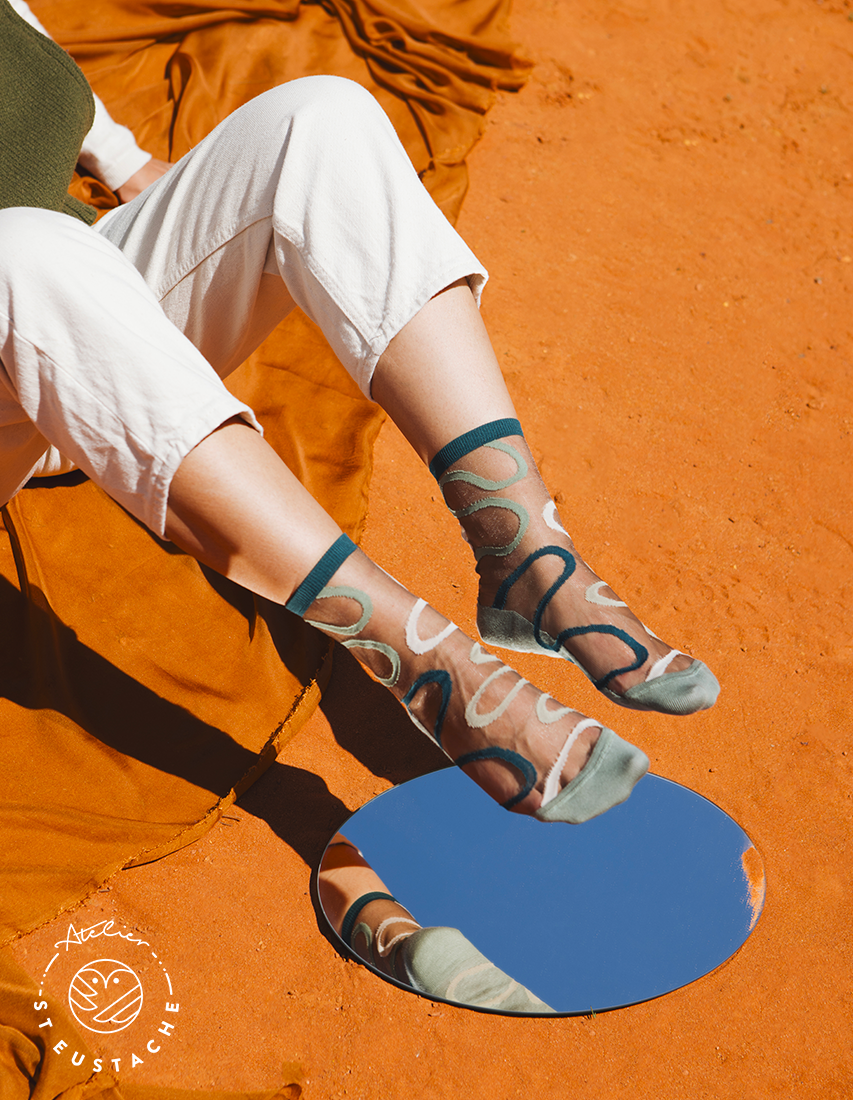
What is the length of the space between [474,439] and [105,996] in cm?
100

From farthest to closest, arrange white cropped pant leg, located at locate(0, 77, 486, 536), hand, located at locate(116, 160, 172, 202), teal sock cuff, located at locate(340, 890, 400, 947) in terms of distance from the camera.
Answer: hand, located at locate(116, 160, 172, 202)
teal sock cuff, located at locate(340, 890, 400, 947)
white cropped pant leg, located at locate(0, 77, 486, 536)

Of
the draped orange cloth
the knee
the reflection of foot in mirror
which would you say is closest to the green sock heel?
the reflection of foot in mirror

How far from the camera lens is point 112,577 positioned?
68.6 inches

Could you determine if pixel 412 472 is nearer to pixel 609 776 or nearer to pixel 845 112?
pixel 609 776

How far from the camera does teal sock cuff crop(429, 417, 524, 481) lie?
109 cm

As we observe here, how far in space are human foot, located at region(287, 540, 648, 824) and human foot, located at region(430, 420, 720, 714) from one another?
0.30ft

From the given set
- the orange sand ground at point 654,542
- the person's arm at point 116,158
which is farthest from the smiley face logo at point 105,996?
the person's arm at point 116,158

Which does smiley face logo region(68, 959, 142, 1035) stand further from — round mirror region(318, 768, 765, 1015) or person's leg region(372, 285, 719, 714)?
person's leg region(372, 285, 719, 714)

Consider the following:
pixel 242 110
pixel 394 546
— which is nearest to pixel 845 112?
pixel 394 546

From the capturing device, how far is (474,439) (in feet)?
3.58

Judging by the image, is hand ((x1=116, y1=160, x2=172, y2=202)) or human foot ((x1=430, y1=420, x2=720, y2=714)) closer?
human foot ((x1=430, y1=420, x2=720, y2=714))

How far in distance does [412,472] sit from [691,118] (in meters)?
2.13

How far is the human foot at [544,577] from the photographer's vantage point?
3.53 feet

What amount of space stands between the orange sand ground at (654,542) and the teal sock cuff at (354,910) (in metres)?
0.05
